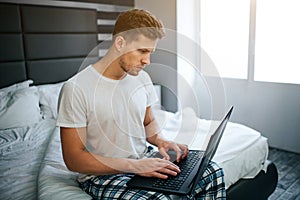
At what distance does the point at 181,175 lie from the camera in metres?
1.09

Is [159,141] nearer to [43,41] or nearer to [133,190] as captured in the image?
[133,190]

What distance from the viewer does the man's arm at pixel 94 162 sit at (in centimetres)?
104

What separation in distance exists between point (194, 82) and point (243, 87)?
3.01 feet

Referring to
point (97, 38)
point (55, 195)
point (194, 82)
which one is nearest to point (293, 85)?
point (194, 82)

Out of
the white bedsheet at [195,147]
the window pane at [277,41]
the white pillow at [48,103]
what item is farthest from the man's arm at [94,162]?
the window pane at [277,41]

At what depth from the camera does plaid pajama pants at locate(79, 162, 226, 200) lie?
3.31 ft

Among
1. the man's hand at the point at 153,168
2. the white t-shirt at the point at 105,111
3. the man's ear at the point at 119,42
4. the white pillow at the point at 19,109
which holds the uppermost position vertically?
the man's ear at the point at 119,42

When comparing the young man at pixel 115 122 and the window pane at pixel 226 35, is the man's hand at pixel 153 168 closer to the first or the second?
the young man at pixel 115 122

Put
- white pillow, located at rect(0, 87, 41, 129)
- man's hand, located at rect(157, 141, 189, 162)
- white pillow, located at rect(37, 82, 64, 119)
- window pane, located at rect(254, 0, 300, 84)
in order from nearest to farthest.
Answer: man's hand, located at rect(157, 141, 189, 162) → white pillow, located at rect(0, 87, 41, 129) → white pillow, located at rect(37, 82, 64, 119) → window pane, located at rect(254, 0, 300, 84)

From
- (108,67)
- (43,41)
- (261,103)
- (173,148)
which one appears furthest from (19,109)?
(261,103)

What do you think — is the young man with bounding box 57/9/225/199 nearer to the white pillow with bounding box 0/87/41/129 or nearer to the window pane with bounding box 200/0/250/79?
the white pillow with bounding box 0/87/41/129

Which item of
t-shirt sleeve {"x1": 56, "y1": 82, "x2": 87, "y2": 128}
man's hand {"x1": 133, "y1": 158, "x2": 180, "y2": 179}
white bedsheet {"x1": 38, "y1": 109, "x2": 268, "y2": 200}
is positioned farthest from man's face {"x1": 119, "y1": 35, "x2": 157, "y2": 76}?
white bedsheet {"x1": 38, "y1": 109, "x2": 268, "y2": 200}

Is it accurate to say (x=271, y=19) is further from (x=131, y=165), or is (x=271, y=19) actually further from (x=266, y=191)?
(x=131, y=165)

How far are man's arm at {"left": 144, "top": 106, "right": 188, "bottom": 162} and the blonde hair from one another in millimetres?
421
